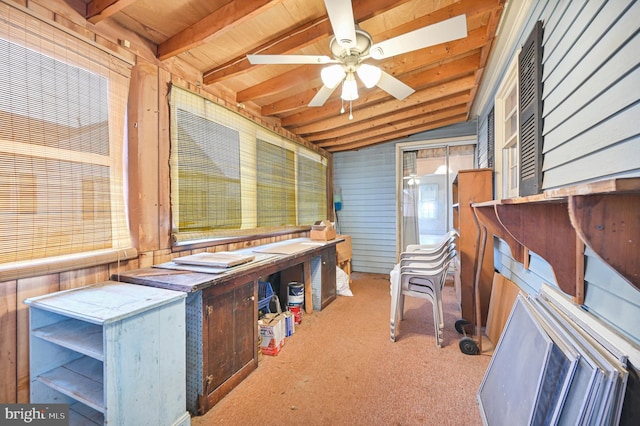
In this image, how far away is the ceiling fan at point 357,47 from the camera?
1.50 metres

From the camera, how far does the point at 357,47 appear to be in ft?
6.08

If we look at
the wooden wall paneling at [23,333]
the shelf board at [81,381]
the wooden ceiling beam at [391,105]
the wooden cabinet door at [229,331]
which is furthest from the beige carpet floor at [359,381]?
the wooden ceiling beam at [391,105]

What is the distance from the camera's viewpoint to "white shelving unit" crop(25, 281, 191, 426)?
4.00 feet

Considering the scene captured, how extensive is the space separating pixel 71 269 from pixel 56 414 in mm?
766

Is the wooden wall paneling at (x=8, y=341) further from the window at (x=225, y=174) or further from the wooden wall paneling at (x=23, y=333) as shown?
the window at (x=225, y=174)

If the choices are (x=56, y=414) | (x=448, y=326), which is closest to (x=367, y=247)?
(x=448, y=326)

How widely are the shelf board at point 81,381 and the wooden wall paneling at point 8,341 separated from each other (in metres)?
0.16

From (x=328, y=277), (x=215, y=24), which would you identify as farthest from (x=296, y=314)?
(x=215, y=24)

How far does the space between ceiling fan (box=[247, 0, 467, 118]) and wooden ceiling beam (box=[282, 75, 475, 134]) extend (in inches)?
51.9

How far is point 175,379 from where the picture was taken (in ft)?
4.88

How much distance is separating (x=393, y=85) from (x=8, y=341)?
297 centimetres

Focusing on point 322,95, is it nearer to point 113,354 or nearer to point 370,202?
point 113,354

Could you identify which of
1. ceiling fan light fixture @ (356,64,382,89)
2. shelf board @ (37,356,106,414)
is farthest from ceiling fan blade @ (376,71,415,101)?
shelf board @ (37,356,106,414)

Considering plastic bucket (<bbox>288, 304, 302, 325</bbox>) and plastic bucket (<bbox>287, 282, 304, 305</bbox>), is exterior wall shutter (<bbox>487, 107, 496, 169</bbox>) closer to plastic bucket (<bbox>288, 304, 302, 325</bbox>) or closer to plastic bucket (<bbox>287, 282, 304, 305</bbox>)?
plastic bucket (<bbox>287, 282, 304, 305</bbox>)
